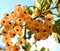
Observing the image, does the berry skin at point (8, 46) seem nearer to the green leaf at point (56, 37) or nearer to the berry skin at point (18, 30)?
the berry skin at point (18, 30)

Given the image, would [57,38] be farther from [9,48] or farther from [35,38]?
[9,48]

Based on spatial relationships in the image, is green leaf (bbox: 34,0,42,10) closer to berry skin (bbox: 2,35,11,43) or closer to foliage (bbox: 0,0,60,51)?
foliage (bbox: 0,0,60,51)

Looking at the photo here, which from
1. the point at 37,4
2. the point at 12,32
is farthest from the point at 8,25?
the point at 37,4

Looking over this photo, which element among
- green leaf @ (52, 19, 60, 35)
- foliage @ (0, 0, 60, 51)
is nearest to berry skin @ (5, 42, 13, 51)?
foliage @ (0, 0, 60, 51)

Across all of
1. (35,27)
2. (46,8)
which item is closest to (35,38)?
(35,27)

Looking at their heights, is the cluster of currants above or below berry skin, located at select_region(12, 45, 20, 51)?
above

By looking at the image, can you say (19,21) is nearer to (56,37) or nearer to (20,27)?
(20,27)

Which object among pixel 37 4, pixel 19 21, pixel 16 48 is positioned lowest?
pixel 16 48

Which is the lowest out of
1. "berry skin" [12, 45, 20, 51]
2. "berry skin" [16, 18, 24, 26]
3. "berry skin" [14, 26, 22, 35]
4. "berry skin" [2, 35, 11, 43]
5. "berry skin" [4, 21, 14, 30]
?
"berry skin" [12, 45, 20, 51]

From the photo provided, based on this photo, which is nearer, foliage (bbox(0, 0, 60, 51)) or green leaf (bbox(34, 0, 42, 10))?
foliage (bbox(0, 0, 60, 51))

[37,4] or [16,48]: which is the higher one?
[37,4]

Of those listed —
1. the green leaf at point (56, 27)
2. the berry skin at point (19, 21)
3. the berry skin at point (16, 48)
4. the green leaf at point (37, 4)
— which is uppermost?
the green leaf at point (37, 4)

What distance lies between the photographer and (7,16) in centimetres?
81

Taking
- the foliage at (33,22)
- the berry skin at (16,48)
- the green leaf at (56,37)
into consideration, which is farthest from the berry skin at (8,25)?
the green leaf at (56,37)
